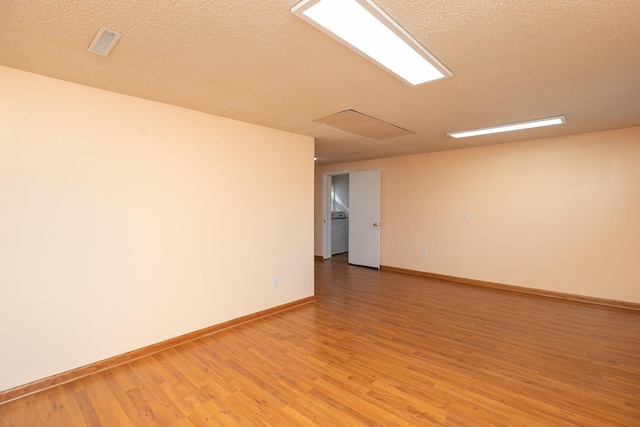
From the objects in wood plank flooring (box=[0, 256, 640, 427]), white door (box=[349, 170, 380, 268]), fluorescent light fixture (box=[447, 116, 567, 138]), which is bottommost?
wood plank flooring (box=[0, 256, 640, 427])

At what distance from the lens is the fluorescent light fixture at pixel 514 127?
3.34m

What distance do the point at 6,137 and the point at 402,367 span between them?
3363 mm

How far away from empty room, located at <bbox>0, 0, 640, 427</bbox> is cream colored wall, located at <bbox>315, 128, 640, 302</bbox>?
0.03 meters

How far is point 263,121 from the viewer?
338 cm

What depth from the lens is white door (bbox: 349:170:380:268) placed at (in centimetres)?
623

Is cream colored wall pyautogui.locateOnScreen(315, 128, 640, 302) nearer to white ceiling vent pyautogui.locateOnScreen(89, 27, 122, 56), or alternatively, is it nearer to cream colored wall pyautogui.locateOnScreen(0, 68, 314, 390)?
cream colored wall pyautogui.locateOnScreen(0, 68, 314, 390)

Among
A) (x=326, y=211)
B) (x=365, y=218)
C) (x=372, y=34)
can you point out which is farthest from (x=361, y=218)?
(x=372, y=34)

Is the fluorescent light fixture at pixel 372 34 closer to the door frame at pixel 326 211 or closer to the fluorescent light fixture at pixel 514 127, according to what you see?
the fluorescent light fixture at pixel 514 127

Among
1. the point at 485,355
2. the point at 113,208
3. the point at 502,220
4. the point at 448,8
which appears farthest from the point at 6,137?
the point at 502,220

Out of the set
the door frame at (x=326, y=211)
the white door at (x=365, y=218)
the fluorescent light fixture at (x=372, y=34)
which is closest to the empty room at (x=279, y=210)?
the fluorescent light fixture at (x=372, y=34)

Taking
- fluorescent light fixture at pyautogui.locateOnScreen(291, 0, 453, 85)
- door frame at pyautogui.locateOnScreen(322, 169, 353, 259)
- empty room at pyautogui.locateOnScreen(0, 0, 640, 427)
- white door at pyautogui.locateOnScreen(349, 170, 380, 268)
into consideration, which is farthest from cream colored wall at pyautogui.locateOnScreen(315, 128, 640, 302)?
fluorescent light fixture at pyautogui.locateOnScreen(291, 0, 453, 85)

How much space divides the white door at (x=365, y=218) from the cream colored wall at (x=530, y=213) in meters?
0.34

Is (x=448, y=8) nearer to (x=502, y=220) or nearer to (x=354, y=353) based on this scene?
(x=354, y=353)

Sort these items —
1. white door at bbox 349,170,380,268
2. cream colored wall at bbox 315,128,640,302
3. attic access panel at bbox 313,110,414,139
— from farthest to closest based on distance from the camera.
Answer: white door at bbox 349,170,380,268
cream colored wall at bbox 315,128,640,302
attic access panel at bbox 313,110,414,139
